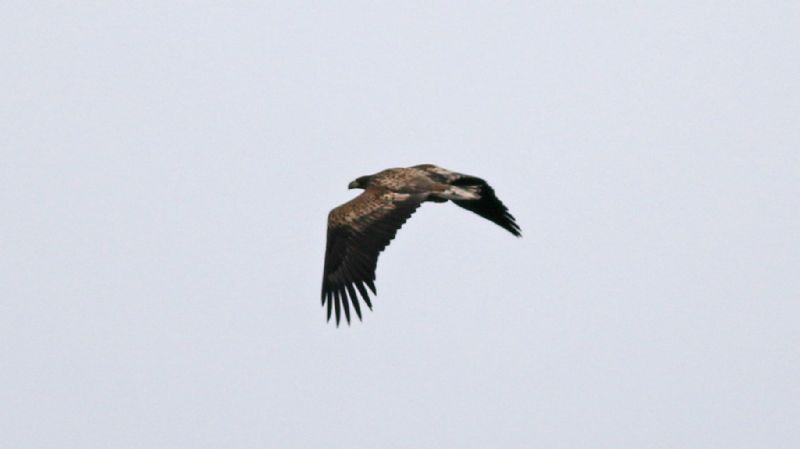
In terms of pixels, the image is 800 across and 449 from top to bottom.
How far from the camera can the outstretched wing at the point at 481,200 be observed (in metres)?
38.0

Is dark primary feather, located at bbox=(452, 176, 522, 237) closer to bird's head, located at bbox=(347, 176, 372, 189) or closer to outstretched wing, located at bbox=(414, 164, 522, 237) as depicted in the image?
outstretched wing, located at bbox=(414, 164, 522, 237)

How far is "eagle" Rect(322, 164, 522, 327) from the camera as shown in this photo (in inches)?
1448

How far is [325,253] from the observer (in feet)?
122

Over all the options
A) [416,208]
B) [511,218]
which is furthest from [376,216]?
[511,218]

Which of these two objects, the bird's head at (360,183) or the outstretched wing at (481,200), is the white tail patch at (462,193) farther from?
the bird's head at (360,183)

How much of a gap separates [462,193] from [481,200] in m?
0.94

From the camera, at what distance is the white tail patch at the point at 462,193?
123ft

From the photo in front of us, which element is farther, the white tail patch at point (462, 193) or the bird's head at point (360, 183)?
the bird's head at point (360, 183)

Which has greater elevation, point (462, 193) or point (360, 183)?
point (360, 183)

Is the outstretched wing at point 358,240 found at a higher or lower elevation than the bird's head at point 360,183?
lower

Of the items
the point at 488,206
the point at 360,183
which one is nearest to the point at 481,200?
the point at 488,206

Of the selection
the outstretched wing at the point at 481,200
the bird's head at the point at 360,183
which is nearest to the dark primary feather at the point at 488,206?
the outstretched wing at the point at 481,200

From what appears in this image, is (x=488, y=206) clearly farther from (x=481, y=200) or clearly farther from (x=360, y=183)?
(x=360, y=183)

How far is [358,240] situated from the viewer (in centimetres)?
3684
